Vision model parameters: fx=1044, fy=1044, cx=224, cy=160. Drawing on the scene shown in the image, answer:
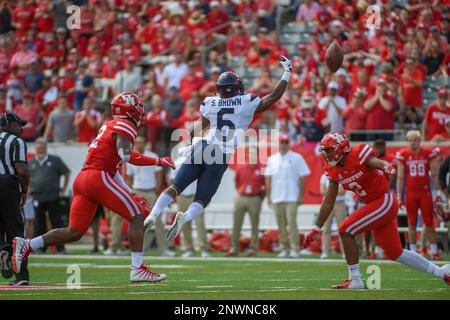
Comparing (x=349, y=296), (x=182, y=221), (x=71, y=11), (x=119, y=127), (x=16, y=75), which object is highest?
(x=71, y=11)

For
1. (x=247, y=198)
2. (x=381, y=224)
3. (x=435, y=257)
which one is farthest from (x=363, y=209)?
(x=247, y=198)

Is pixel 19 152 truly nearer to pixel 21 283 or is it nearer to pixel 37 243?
pixel 37 243

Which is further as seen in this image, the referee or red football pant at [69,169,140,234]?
the referee

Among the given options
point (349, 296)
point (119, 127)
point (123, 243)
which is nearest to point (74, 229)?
point (119, 127)

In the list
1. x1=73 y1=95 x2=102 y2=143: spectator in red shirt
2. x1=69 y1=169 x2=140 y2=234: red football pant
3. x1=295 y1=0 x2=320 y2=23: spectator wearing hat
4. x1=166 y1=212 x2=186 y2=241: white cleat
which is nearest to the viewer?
x1=69 y1=169 x2=140 y2=234: red football pant

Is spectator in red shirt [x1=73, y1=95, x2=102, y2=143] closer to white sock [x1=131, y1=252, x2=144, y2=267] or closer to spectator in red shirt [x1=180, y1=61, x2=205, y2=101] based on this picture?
spectator in red shirt [x1=180, y1=61, x2=205, y2=101]

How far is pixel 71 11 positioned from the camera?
2397 centimetres

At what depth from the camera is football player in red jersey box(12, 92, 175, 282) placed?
10172mm

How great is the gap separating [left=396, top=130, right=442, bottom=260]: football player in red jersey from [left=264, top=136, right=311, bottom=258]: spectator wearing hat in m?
1.93

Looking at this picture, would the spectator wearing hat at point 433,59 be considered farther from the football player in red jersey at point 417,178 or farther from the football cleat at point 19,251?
the football cleat at point 19,251

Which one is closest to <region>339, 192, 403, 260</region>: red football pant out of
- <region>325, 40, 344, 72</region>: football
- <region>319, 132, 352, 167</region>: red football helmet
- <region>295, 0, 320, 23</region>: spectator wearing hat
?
<region>319, 132, 352, 167</region>: red football helmet

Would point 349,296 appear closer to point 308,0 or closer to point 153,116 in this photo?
point 153,116

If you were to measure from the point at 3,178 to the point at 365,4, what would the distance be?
9.89 metres

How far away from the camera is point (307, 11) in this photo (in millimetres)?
20984
